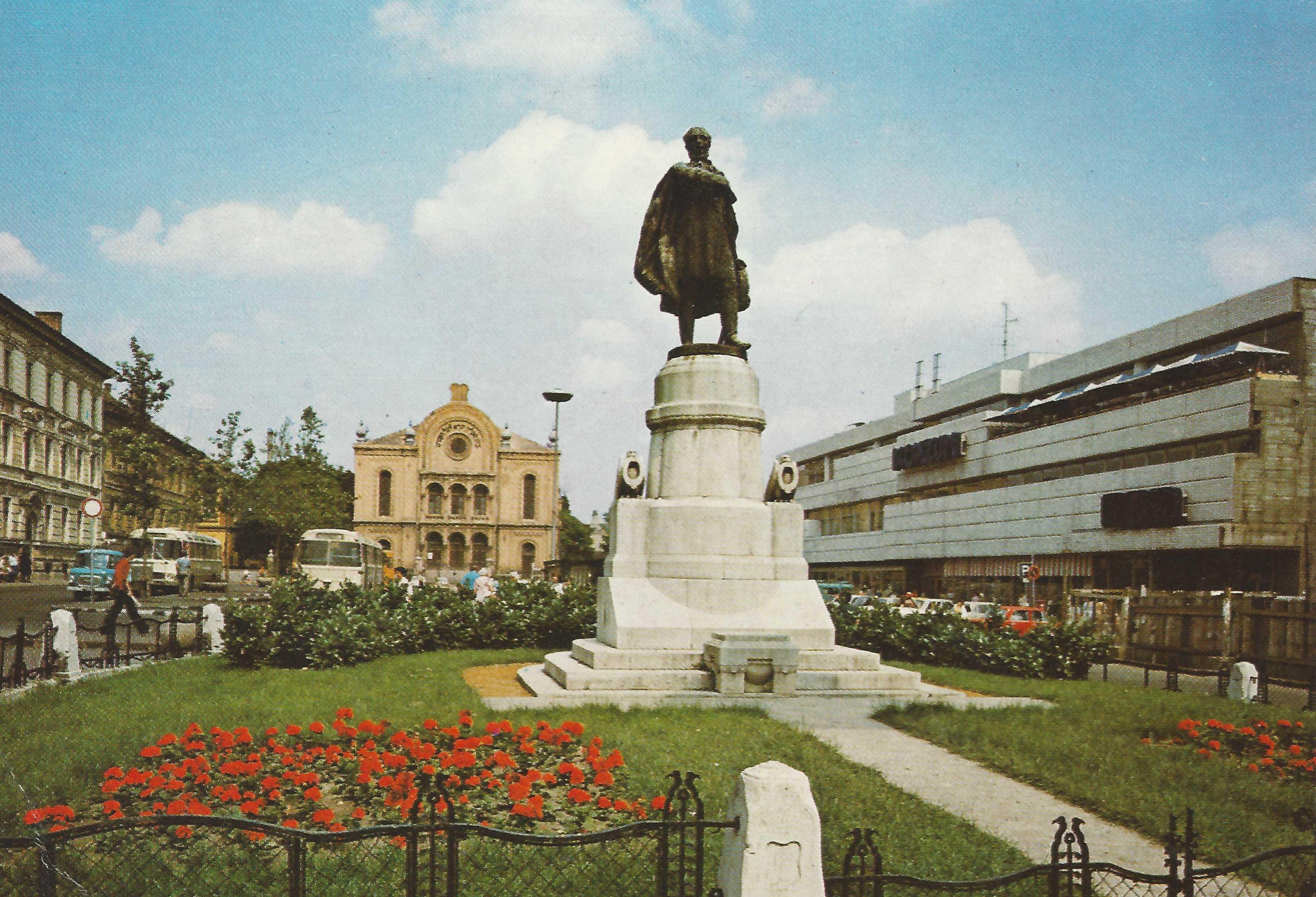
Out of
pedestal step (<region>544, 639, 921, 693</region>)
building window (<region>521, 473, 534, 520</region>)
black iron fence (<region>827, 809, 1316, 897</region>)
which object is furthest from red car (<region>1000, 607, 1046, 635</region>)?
building window (<region>521, 473, 534, 520</region>)

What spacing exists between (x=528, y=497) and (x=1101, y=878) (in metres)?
81.0

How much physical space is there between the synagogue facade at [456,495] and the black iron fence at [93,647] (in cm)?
6259

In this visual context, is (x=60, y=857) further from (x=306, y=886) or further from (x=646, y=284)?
(x=646, y=284)

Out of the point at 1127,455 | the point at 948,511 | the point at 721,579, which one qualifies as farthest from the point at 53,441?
the point at 948,511

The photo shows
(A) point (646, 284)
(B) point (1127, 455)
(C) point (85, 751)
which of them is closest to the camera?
(C) point (85, 751)

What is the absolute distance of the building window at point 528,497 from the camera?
3337 inches

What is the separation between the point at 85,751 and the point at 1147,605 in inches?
683

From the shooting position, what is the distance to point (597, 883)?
15.7 ft

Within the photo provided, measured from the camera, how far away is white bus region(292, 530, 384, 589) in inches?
1400

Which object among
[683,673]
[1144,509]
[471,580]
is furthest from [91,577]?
[1144,509]

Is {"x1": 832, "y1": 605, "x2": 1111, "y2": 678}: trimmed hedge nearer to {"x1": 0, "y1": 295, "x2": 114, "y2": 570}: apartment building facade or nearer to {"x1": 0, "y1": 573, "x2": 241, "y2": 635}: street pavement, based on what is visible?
{"x1": 0, "y1": 295, "x2": 114, "y2": 570}: apartment building facade

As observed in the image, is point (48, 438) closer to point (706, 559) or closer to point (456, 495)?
point (706, 559)

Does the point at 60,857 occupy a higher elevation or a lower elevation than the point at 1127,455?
lower

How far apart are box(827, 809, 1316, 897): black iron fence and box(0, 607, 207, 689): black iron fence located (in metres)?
9.69
